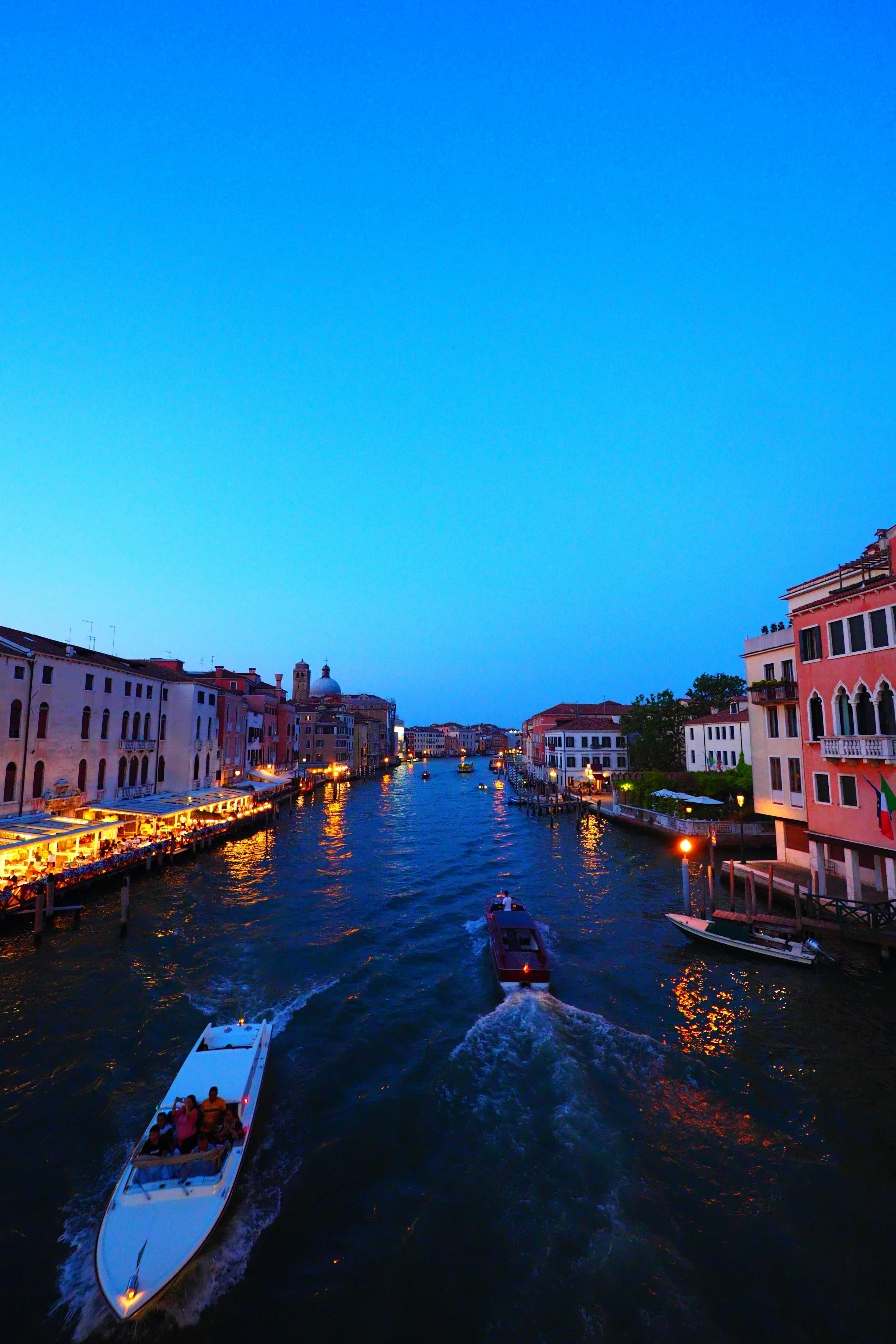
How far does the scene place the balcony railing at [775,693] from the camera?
28859mm

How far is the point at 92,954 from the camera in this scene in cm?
2264

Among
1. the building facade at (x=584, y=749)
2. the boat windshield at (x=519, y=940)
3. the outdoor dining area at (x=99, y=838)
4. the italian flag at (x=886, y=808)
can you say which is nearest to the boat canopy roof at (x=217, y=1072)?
the boat windshield at (x=519, y=940)

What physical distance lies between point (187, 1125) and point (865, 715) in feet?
78.3

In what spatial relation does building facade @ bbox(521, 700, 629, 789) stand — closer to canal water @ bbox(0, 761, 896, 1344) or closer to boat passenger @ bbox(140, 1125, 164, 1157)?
canal water @ bbox(0, 761, 896, 1344)

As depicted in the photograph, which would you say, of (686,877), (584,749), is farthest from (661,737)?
(686,877)

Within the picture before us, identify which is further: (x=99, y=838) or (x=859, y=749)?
(x=99, y=838)

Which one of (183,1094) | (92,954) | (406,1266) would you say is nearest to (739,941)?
(406,1266)

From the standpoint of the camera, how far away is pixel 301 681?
154 m

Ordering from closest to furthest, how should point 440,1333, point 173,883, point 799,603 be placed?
point 440,1333 → point 799,603 → point 173,883

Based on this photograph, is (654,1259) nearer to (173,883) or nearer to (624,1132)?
(624,1132)

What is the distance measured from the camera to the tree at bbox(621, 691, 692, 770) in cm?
6475

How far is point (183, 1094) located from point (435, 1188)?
528 centimetres

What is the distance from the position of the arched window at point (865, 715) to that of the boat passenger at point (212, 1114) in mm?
22462

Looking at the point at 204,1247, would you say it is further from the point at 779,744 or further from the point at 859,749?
the point at 779,744
